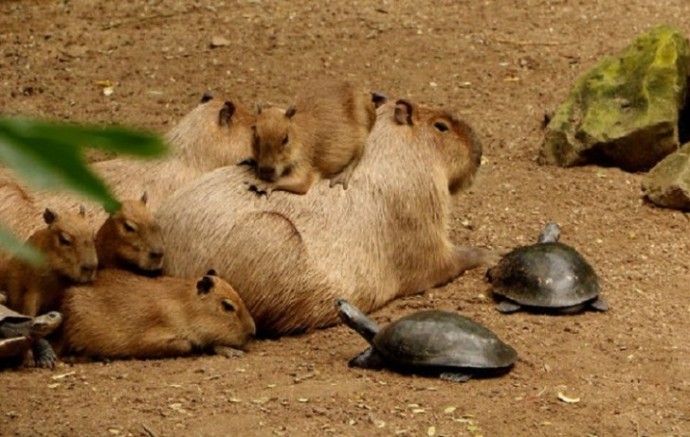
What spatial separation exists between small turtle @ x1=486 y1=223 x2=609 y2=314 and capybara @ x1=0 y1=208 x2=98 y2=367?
193 cm

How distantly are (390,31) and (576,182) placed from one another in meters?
2.82

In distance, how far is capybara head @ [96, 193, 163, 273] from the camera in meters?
5.15

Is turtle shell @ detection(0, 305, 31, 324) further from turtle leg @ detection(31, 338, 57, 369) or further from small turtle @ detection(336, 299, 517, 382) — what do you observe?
small turtle @ detection(336, 299, 517, 382)

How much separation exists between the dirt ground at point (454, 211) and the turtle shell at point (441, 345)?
0.30 feet

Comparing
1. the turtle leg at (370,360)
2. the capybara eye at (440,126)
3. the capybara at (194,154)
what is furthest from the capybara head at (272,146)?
the turtle leg at (370,360)

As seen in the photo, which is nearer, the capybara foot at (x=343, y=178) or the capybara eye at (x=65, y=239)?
the capybara eye at (x=65, y=239)

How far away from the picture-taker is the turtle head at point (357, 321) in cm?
494

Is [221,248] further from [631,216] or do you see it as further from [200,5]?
[200,5]

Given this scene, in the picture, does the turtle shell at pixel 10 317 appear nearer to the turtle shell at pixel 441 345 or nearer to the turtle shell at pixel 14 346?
the turtle shell at pixel 14 346

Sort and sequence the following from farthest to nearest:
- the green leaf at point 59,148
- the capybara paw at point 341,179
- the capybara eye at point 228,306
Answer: the capybara paw at point 341,179 → the capybara eye at point 228,306 → the green leaf at point 59,148

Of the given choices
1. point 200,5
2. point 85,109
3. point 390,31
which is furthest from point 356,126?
point 200,5

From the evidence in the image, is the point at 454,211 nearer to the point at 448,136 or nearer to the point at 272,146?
the point at 448,136

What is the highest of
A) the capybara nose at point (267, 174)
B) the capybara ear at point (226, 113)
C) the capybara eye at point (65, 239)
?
the capybara ear at point (226, 113)

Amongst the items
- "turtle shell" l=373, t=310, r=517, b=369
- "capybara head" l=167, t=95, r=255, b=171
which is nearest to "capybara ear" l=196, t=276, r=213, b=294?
"turtle shell" l=373, t=310, r=517, b=369
